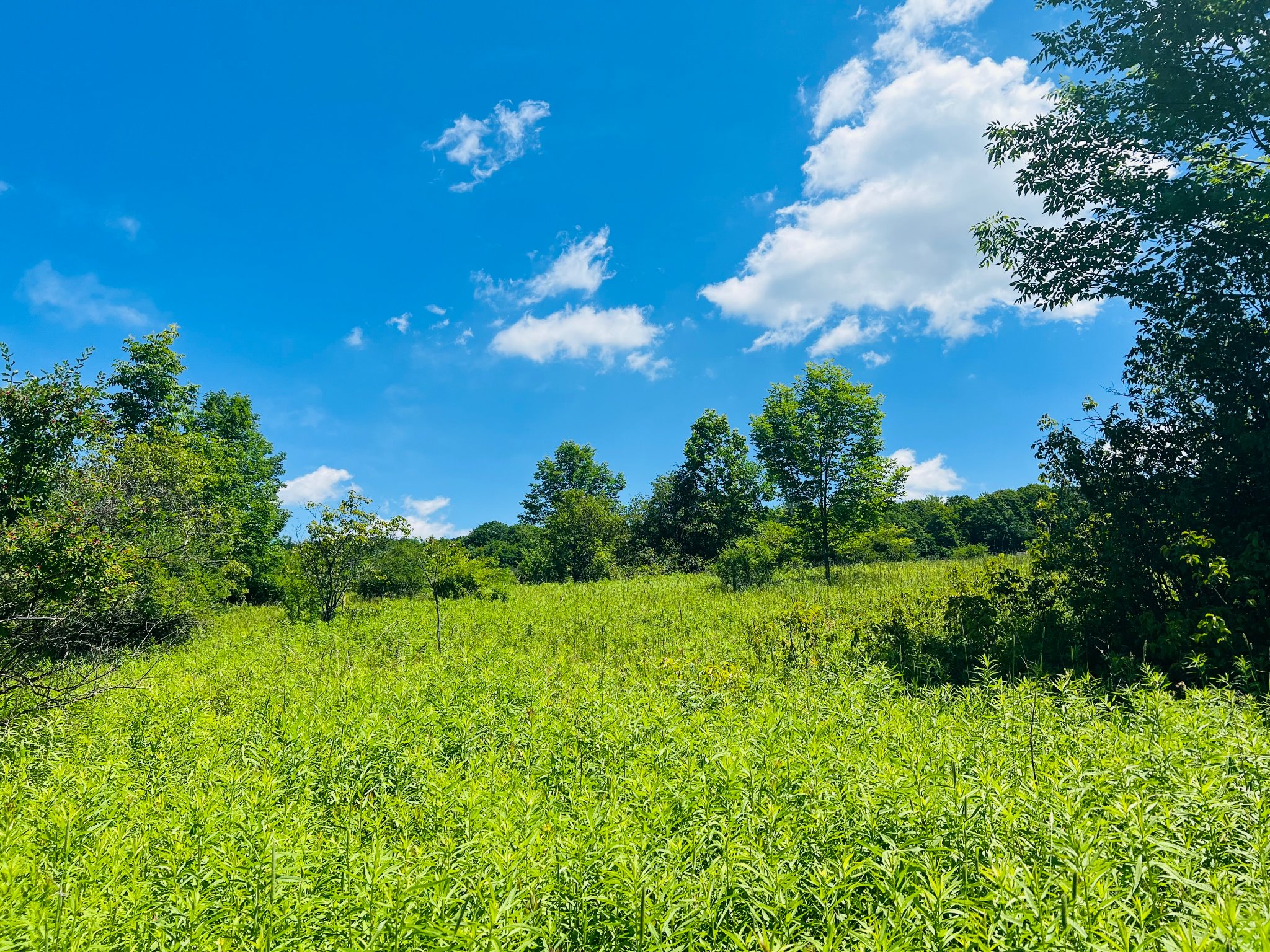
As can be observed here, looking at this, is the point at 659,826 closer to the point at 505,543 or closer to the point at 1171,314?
the point at 1171,314

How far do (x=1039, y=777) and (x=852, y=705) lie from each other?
2.16 meters

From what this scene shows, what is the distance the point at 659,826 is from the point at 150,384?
1210 inches

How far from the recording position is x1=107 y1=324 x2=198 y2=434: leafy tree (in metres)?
23.3

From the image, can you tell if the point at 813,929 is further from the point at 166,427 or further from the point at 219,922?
the point at 166,427

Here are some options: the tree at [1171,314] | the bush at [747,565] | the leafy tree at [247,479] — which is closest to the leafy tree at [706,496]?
the bush at [747,565]

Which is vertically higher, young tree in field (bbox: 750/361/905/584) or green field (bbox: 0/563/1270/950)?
young tree in field (bbox: 750/361/905/584)

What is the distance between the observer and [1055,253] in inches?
368

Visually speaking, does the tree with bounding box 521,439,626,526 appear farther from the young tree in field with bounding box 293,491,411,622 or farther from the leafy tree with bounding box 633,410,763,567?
the young tree in field with bounding box 293,491,411,622

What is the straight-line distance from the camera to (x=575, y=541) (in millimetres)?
33719

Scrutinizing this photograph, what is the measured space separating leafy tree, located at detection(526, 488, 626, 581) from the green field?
85.8 ft

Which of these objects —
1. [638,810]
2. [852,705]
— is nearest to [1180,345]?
[852,705]

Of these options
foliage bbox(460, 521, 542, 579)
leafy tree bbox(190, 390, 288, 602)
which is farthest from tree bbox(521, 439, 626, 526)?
leafy tree bbox(190, 390, 288, 602)

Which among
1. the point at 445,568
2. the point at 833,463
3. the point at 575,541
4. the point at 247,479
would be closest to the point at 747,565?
the point at 833,463

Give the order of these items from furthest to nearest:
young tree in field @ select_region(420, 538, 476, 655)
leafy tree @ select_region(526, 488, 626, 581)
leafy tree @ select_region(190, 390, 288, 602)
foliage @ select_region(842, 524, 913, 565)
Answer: leafy tree @ select_region(526, 488, 626, 581) → leafy tree @ select_region(190, 390, 288, 602) → foliage @ select_region(842, 524, 913, 565) → young tree in field @ select_region(420, 538, 476, 655)
